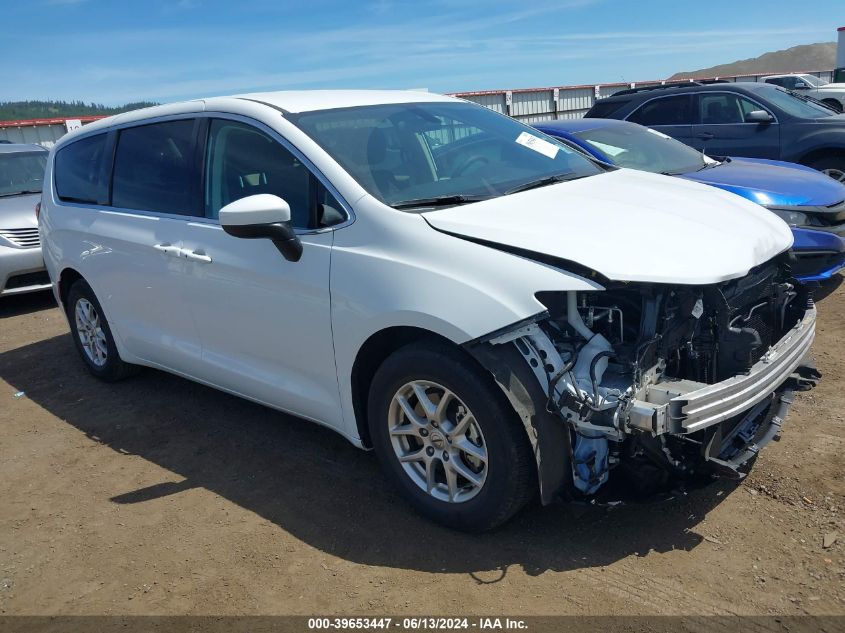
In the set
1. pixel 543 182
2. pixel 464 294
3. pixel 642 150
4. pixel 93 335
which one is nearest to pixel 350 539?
pixel 464 294

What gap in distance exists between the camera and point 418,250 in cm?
302

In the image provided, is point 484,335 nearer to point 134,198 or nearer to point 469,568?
point 469,568

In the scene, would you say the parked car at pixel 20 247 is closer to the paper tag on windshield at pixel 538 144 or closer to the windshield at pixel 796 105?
the paper tag on windshield at pixel 538 144

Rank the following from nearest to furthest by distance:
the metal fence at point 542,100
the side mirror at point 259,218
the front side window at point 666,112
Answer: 1. the side mirror at point 259,218
2. the front side window at point 666,112
3. the metal fence at point 542,100

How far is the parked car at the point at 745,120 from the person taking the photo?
28.0 ft

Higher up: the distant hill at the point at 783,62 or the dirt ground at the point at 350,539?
the distant hill at the point at 783,62

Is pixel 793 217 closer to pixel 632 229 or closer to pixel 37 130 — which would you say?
pixel 632 229

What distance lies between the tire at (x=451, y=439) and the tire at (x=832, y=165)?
24.2ft

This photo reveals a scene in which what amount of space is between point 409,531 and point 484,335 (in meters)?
1.07

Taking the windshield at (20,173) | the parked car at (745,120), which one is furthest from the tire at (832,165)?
the windshield at (20,173)

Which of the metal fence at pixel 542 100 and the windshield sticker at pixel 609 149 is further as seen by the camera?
the metal fence at pixel 542 100

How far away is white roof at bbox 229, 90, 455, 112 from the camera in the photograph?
3826 millimetres

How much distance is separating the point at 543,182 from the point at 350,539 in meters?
1.98

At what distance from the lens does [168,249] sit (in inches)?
163
